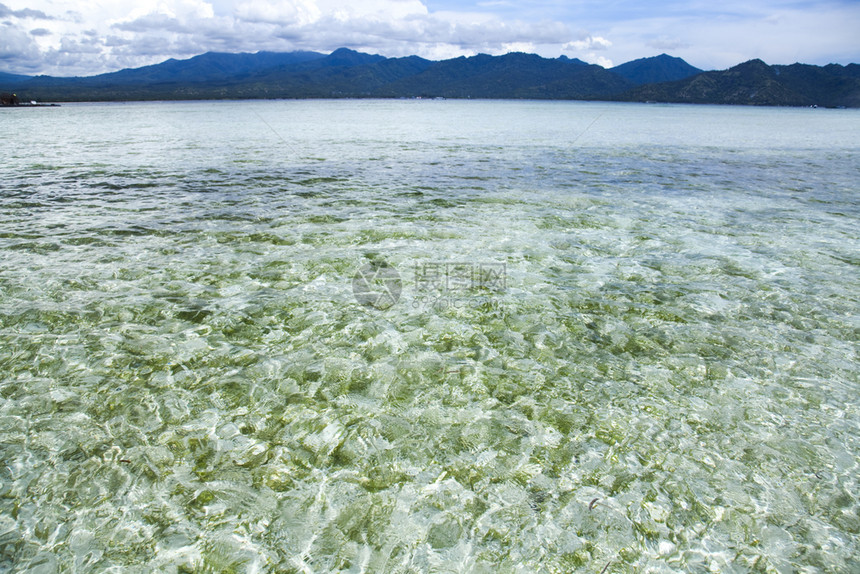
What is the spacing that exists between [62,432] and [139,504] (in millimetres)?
1786

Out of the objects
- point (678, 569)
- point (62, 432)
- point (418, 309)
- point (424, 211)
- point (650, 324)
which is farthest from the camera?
point (424, 211)

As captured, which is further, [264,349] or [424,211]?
[424,211]

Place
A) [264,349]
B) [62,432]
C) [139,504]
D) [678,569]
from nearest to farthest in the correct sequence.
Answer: [678,569] < [139,504] < [62,432] < [264,349]

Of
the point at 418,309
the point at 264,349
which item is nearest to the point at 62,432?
the point at 264,349

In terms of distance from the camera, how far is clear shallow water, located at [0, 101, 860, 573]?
4086mm

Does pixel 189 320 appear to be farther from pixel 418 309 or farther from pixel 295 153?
pixel 295 153

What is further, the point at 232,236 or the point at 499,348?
the point at 232,236

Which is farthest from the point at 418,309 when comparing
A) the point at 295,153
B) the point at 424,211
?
the point at 295,153

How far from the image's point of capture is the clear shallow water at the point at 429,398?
13.4 ft

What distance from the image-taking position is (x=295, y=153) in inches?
1293

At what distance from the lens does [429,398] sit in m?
6.09

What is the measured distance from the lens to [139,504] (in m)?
4.31

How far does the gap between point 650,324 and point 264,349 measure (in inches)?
257

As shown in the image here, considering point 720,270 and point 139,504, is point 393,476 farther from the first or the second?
point 720,270
